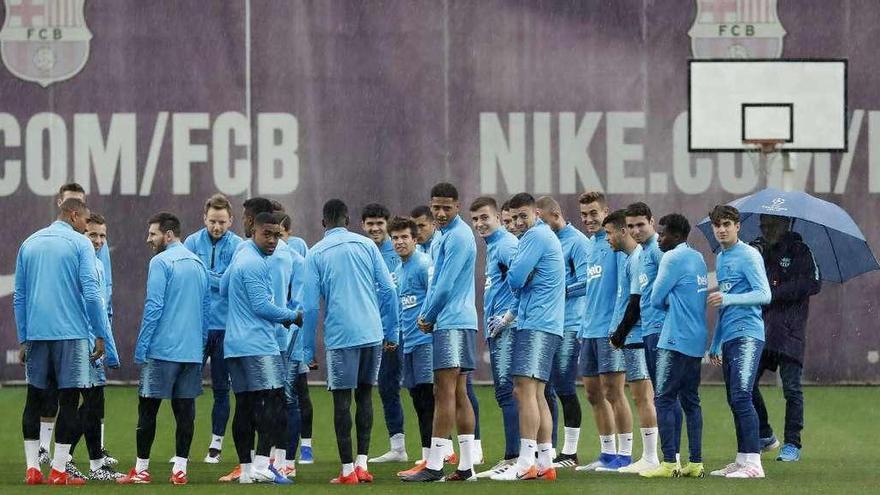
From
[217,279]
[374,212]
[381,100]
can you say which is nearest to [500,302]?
[374,212]

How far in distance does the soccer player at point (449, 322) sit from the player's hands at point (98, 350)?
2.10 metres

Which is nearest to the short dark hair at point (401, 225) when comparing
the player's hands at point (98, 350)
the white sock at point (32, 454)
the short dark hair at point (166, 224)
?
the short dark hair at point (166, 224)

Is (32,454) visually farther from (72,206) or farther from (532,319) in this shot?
(532,319)

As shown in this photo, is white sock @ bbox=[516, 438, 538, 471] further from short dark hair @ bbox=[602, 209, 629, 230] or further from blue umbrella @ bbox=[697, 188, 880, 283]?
blue umbrella @ bbox=[697, 188, 880, 283]

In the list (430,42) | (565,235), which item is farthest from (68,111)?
(565,235)

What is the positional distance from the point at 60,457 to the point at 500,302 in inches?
122

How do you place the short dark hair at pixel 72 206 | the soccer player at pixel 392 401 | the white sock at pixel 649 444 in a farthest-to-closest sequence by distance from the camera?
1. the soccer player at pixel 392 401
2. the white sock at pixel 649 444
3. the short dark hair at pixel 72 206

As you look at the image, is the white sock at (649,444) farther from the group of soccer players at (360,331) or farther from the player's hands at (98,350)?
the player's hands at (98,350)

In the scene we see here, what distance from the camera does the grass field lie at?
34.7 feet

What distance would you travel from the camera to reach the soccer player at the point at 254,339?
1077 centimetres

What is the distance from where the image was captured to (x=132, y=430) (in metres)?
15.3

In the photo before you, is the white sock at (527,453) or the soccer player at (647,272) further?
the soccer player at (647,272)

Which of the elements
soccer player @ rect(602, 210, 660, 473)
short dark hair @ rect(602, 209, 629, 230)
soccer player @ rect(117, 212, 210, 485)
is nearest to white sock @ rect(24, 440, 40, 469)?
soccer player @ rect(117, 212, 210, 485)

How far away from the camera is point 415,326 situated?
12.1 meters
